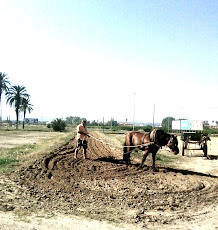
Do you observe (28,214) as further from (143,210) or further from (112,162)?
(112,162)

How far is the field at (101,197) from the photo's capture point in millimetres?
4879

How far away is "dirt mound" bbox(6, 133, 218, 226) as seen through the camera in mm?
5418

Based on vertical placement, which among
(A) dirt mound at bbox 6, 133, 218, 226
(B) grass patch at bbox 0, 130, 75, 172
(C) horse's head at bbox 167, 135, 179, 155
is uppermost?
(C) horse's head at bbox 167, 135, 179, 155

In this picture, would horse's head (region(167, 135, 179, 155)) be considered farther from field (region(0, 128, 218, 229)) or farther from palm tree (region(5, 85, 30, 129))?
palm tree (region(5, 85, 30, 129))

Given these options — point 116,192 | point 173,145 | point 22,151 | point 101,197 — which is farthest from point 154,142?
point 22,151

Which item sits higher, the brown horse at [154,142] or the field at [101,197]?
the brown horse at [154,142]

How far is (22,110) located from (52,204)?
63.9m

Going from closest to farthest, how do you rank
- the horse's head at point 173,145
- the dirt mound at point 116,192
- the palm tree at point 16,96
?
the dirt mound at point 116,192 → the horse's head at point 173,145 → the palm tree at point 16,96

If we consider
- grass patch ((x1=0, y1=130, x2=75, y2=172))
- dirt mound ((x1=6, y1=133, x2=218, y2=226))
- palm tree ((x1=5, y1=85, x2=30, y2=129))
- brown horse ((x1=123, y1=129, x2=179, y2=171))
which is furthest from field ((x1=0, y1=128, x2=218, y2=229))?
palm tree ((x1=5, y1=85, x2=30, y2=129))

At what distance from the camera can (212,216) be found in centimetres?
546

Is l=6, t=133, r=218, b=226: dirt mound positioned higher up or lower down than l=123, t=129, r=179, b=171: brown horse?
lower down

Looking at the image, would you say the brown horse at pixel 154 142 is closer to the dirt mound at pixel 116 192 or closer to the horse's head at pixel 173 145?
the horse's head at pixel 173 145

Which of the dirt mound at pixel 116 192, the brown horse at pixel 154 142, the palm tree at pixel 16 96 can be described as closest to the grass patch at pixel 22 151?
the dirt mound at pixel 116 192

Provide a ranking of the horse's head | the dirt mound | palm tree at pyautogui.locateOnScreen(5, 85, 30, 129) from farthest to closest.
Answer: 1. palm tree at pyautogui.locateOnScreen(5, 85, 30, 129)
2. the horse's head
3. the dirt mound
